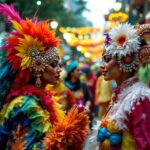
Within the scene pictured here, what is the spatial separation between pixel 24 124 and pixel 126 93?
87 centimetres

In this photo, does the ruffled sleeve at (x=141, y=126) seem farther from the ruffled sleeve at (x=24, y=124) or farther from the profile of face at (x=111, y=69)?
the ruffled sleeve at (x=24, y=124)

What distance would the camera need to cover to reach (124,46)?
155 inches

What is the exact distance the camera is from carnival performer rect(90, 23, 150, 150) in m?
3.54

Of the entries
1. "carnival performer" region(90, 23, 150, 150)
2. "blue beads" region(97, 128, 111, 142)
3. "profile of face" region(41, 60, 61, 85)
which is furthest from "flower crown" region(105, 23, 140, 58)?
"blue beads" region(97, 128, 111, 142)

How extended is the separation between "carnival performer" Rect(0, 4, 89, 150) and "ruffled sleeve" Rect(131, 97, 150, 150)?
1.66 ft

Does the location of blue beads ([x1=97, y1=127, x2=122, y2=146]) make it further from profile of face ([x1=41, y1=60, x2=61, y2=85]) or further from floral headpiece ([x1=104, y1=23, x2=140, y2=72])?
profile of face ([x1=41, y1=60, x2=61, y2=85])

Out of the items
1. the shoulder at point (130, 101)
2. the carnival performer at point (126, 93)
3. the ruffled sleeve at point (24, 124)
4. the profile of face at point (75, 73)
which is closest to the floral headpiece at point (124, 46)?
the carnival performer at point (126, 93)

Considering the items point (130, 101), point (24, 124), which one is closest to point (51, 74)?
point (24, 124)

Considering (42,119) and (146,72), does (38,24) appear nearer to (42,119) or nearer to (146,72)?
(42,119)

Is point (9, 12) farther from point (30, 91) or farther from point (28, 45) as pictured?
point (30, 91)

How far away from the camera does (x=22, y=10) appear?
194 inches

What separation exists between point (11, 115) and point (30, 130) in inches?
8.7

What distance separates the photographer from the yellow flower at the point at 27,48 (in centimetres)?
419

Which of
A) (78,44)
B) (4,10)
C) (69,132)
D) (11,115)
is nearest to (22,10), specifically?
(4,10)
